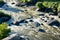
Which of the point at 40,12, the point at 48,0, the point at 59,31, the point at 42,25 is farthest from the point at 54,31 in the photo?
the point at 48,0

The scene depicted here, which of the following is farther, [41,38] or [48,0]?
[48,0]

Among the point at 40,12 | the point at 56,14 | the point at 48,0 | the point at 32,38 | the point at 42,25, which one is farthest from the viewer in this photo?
the point at 48,0

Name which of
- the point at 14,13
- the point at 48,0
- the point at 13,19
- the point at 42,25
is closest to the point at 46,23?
the point at 42,25

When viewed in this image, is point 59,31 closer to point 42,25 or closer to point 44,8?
point 42,25

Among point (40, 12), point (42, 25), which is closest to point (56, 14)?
point (40, 12)

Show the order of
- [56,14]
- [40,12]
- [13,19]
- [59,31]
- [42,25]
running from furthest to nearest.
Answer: [40,12] → [56,14] → [13,19] → [42,25] → [59,31]

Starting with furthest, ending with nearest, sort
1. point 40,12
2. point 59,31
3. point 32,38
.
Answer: point 40,12 → point 59,31 → point 32,38

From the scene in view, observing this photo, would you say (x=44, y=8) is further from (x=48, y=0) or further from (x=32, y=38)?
(x=32, y=38)

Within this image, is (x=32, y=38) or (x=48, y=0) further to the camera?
(x=48, y=0)

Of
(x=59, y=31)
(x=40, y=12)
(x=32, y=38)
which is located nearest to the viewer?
(x=32, y=38)
